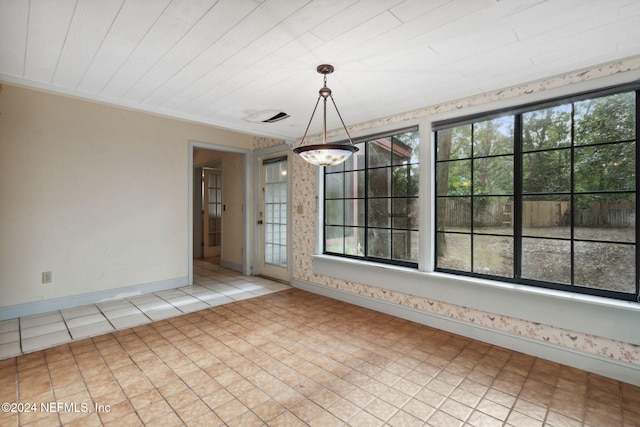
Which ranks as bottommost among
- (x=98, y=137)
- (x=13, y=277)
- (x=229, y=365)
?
(x=229, y=365)

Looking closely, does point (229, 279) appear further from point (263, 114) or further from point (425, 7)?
point (425, 7)

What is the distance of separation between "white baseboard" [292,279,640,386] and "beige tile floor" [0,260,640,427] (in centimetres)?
8

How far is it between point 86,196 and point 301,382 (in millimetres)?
3539

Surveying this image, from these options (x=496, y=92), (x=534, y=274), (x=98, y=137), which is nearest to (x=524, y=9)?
(x=496, y=92)

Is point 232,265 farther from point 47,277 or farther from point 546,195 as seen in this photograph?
point 546,195

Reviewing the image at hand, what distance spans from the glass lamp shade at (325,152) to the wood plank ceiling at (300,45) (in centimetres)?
66

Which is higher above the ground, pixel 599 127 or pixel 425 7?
pixel 425 7

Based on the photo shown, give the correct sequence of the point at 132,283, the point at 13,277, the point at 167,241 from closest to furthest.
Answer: the point at 13,277, the point at 132,283, the point at 167,241

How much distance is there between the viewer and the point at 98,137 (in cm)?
388

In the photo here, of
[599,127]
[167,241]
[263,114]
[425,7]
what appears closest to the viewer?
[425,7]

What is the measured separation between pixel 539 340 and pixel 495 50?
2380mm

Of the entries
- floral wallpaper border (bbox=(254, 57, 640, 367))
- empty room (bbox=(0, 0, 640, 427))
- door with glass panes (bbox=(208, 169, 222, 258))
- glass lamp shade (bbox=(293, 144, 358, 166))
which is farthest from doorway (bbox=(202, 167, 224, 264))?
glass lamp shade (bbox=(293, 144, 358, 166))

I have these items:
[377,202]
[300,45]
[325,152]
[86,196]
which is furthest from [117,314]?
[300,45]

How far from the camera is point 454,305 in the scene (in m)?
3.08
